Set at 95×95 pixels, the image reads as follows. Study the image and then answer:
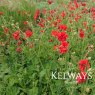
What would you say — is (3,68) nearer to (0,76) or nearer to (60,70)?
(0,76)

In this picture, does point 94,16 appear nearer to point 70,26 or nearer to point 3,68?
point 70,26

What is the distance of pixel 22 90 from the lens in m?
2.96

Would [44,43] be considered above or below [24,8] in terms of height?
below

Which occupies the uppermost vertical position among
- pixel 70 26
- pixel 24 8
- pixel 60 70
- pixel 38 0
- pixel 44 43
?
pixel 38 0

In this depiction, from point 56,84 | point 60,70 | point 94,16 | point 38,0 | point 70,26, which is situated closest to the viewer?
point 56,84

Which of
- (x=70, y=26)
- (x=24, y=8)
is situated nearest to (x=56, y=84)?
(x=70, y=26)

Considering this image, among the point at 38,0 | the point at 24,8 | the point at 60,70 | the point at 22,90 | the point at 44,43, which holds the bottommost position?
the point at 22,90

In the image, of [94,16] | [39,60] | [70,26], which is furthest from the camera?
[94,16]

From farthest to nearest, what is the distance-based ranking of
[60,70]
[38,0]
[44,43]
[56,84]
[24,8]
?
[38,0] < [24,8] < [44,43] < [60,70] < [56,84]

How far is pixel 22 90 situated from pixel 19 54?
738 millimetres

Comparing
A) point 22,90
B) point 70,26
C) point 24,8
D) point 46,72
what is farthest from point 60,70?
point 24,8

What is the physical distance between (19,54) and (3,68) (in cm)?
40

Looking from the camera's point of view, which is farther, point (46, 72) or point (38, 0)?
point (38, 0)

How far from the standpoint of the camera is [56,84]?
2.82 metres
